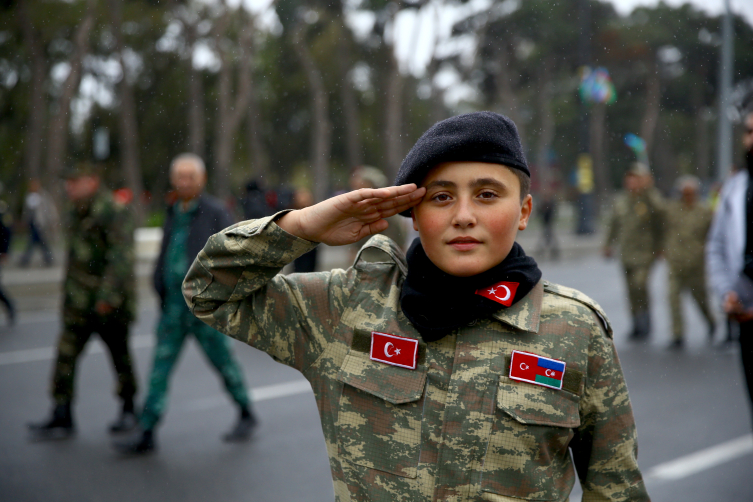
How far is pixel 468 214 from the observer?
53.8 inches

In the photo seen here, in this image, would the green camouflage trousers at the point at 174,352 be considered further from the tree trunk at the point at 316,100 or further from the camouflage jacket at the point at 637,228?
the camouflage jacket at the point at 637,228

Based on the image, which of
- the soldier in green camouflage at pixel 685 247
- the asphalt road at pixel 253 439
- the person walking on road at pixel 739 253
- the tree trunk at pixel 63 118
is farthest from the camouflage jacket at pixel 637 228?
the tree trunk at pixel 63 118

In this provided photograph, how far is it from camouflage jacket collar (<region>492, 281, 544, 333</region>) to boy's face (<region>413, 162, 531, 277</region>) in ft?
0.34

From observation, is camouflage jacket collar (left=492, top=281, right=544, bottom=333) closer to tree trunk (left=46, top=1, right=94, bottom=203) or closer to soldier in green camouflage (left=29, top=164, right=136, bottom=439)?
tree trunk (left=46, top=1, right=94, bottom=203)

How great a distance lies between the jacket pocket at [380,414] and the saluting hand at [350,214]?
260 millimetres

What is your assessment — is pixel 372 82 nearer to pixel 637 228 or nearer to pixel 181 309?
pixel 181 309

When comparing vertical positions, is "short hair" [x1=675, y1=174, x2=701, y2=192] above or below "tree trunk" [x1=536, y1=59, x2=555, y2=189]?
below

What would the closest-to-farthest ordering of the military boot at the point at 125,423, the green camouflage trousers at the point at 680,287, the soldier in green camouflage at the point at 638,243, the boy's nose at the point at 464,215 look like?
the boy's nose at the point at 464,215 → the military boot at the point at 125,423 → the soldier in green camouflage at the point at 638,243 → the green camouflage trousers at the point at 680,287

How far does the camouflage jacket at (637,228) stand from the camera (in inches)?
228

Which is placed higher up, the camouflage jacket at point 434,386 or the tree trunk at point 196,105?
the tree trunk at point 196,105

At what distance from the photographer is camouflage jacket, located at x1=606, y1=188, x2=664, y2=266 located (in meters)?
5.79

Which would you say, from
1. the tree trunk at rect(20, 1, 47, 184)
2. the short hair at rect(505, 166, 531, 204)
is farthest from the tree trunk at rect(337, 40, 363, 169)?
the short hair at rect(505, 166, 531, 204)

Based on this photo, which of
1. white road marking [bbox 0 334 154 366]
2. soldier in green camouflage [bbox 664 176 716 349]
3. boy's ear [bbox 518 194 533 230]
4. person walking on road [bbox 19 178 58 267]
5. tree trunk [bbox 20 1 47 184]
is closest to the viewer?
boy's ear [bbox 518 194 533 230]

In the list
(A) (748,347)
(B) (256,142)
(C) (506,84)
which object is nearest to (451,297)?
(C) (506,84)
